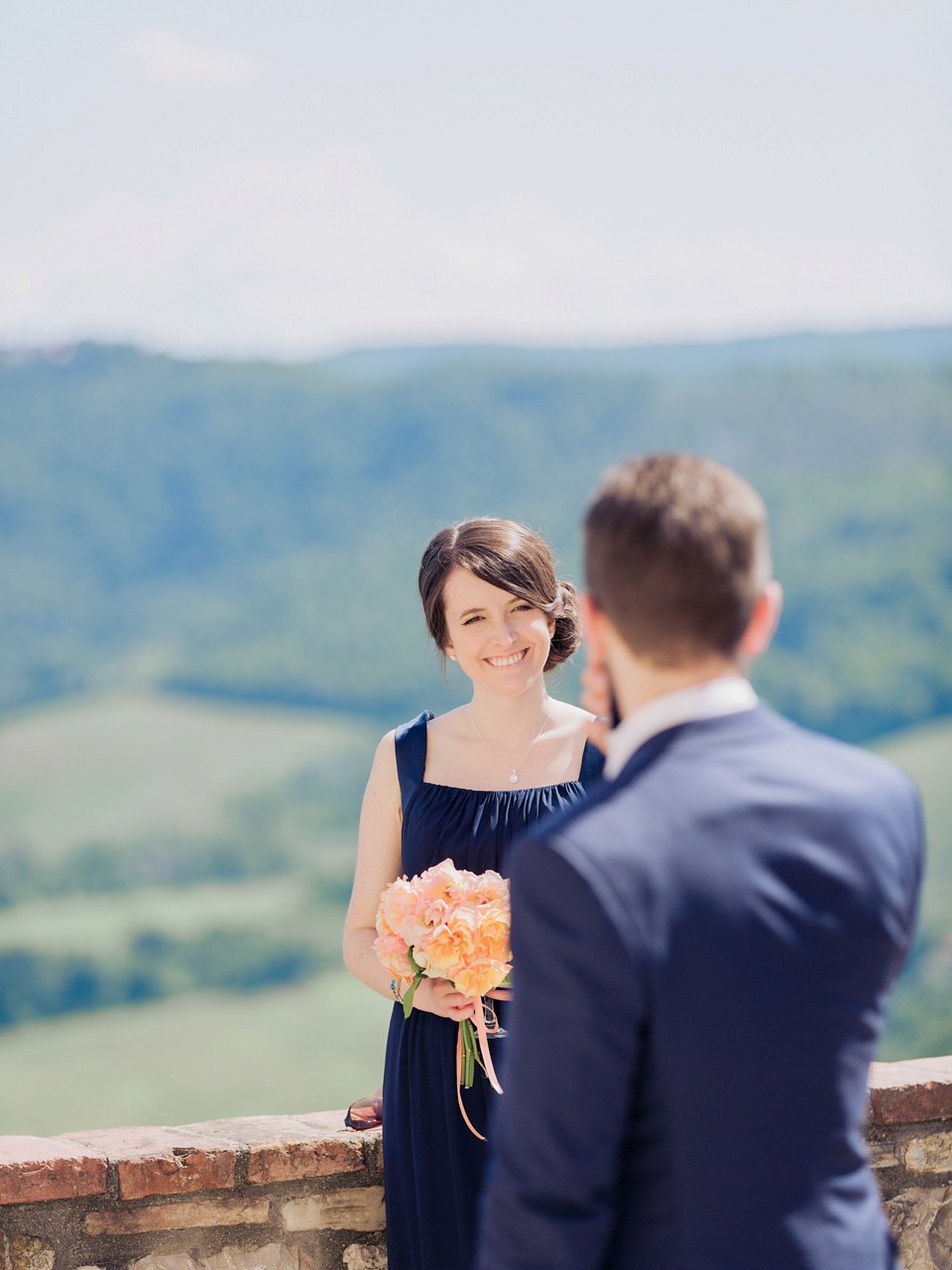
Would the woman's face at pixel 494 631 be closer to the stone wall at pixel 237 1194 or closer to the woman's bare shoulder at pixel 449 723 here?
the woman's bare shoulder at pixel 449 723

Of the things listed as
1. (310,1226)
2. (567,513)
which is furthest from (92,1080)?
(310,1226)

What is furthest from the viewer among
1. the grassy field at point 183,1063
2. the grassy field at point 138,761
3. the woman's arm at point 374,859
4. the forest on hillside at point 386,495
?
the forest on hillside at point 386,495

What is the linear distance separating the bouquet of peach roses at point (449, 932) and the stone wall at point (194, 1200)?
46 centimetres

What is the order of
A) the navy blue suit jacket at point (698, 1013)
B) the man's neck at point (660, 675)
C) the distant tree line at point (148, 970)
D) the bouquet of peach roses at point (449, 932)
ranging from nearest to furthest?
the navy blue suit jacket at point (698, 1013) < the man's neck at point (660, 675) < the bouquet of peach roses at point (449, 932) < the distant tree line at point (148, 970)

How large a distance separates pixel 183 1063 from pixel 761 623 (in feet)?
144

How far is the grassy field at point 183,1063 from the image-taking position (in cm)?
4022

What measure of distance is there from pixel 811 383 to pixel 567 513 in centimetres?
1259

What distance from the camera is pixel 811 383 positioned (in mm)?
60062

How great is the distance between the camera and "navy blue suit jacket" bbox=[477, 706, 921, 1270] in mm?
1332

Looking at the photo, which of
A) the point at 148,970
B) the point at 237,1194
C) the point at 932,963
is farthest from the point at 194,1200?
the point at 148,970

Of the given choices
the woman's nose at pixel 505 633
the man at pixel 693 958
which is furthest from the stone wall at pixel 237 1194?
the man at pixel 693 958

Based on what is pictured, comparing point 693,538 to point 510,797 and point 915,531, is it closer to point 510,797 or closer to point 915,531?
point 510,797

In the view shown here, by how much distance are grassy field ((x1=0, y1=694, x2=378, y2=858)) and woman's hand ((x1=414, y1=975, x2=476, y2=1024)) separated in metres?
47.9

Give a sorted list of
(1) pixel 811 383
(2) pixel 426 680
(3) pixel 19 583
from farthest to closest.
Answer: (1) pixel 811 383 → (3) pixel 19 583 → (2) pixel 426 680
